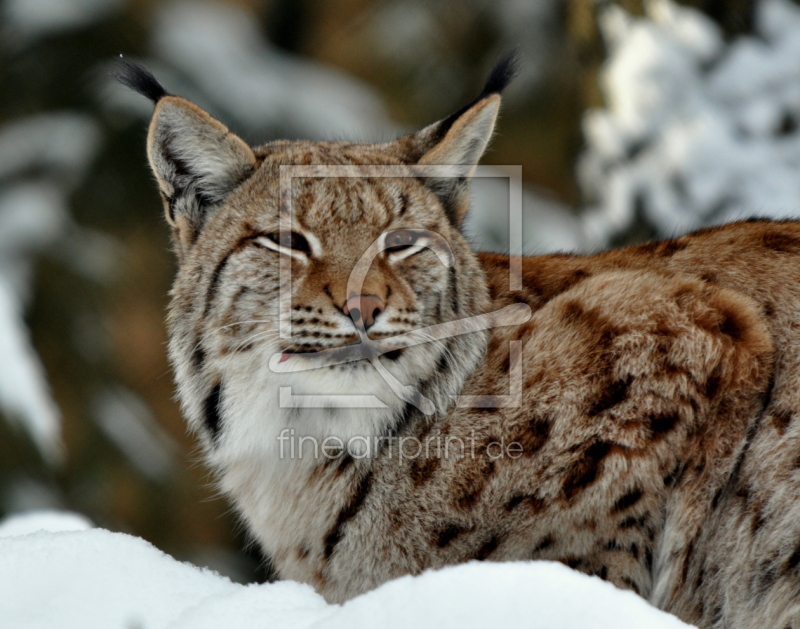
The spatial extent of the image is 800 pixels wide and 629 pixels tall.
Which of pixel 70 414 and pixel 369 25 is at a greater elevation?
pixel 369 25

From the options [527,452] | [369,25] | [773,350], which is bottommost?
[527,452]

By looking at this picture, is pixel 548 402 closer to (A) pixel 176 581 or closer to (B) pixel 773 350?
(B) pixel 773 350

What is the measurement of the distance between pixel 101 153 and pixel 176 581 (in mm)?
5603

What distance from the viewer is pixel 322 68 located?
777 cm

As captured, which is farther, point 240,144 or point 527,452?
point 240,144

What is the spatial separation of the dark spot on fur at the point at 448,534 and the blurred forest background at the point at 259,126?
13.0ft

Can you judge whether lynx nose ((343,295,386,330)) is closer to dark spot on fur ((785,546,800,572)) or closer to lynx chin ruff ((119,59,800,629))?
lynx chin ruff ((119,59,800,629))

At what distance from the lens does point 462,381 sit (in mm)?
3322

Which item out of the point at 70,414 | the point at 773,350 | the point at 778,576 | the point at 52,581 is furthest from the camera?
the point at 70,414

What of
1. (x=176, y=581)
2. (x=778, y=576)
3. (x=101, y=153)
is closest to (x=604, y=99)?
(x=101, y=153)

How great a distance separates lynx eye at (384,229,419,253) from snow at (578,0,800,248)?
134 inches

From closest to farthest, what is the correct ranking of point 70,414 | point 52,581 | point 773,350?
point 52,581 → point 773,350 → point 70,414

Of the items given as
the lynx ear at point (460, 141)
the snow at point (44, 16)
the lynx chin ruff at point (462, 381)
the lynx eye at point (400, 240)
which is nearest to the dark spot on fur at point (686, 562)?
the lynx chin ruff at point (462, 381)

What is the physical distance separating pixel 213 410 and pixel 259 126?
4452mm
